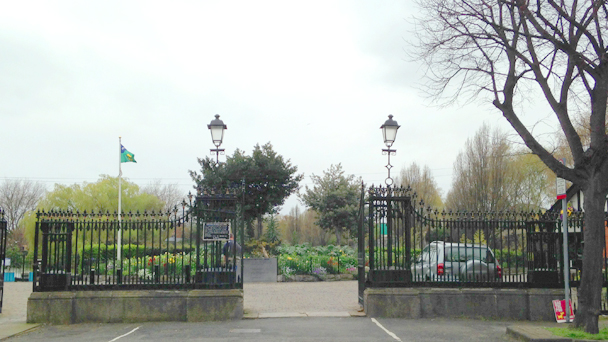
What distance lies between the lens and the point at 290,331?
11.1 m

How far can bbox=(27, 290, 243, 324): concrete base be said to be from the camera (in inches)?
492

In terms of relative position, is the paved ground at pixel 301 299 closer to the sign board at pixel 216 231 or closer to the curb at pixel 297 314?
the curb at pixel 297 314

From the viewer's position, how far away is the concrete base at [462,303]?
12.9m

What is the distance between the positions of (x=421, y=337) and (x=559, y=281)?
451 cm

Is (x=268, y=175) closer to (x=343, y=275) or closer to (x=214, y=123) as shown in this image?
(x=343, y=275)

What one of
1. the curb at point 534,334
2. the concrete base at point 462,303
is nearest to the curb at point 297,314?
the concrete base at point 462,303

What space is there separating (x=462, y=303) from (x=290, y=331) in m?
4.39

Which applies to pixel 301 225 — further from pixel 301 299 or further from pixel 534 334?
pixel 534 334

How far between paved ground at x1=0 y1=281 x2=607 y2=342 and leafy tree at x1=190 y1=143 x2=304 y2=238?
57.9ft

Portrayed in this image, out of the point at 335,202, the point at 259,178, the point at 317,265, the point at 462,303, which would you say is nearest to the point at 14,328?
the point at 462,303

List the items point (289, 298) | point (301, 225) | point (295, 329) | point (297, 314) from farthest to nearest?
point (301, 225)
point (289, 298)
point (297, 314)
point (295, 329)

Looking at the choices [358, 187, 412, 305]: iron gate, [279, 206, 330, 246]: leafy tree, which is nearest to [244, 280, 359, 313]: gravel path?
[358, 187, 412, 305]: iron gate

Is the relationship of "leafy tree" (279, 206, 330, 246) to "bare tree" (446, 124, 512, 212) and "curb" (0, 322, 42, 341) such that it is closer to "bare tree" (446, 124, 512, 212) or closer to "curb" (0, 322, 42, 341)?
"bare tree" (446, 124, 512, 212)

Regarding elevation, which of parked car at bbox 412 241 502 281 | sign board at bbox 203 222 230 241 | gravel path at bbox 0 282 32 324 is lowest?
gravel path at bbox 0 282 32 324
